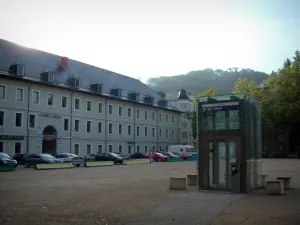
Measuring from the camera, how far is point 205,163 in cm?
1588

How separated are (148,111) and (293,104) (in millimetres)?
26712

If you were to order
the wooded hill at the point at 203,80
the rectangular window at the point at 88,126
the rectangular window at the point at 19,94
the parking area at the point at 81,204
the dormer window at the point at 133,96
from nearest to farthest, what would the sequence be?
the parking area at the point at 81,204, the rectangular window at the point at 19,94, the rectangular window at the point at 88,126, the dormer window at the point at 133,96, the wooded hill at the point at 203,80

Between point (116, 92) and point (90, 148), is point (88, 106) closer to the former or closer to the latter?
point (90, 148)

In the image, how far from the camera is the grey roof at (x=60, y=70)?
50.7 m

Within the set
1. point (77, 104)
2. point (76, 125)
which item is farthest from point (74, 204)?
point (77, 104)

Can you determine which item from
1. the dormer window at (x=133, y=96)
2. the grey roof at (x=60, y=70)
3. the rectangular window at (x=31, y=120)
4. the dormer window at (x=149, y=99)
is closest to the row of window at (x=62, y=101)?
the rectangular window at (x=31, y=120)

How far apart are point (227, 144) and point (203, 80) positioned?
4516 inches

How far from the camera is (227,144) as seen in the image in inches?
607

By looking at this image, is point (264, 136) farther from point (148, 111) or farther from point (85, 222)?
point (85, 222)

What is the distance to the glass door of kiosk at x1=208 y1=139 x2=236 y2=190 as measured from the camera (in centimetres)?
1534

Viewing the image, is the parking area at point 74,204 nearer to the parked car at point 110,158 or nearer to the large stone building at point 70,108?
the parked car at point 110,158

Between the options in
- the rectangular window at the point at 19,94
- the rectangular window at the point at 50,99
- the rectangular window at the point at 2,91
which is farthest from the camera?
the rectangular window at the point at 50,99

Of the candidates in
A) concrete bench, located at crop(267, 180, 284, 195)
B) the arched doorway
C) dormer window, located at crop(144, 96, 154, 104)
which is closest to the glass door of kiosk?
concrete bench, located at crop(267, 180, 284, 195)

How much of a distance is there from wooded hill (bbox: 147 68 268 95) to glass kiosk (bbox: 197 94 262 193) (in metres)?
94.5
